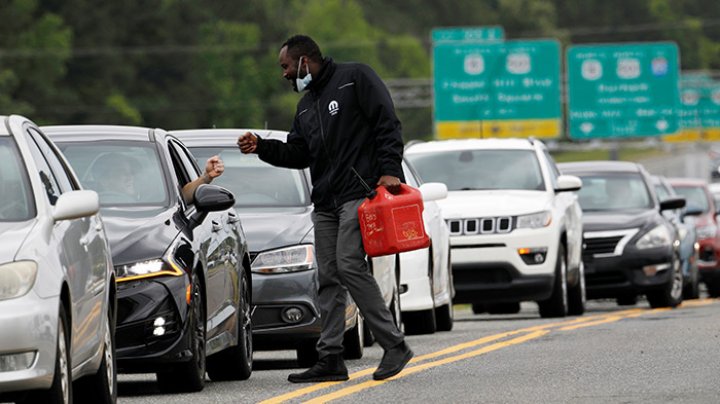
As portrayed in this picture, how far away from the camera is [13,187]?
378 inches

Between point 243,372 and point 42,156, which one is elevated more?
point 42,156

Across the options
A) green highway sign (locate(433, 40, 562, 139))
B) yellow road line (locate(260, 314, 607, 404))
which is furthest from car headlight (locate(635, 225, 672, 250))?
green highway sign (locate(433, 40, 562, 139))

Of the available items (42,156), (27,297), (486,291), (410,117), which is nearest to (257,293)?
(42,156)

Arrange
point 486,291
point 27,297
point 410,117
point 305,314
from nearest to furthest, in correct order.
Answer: point 27,297 < point 305,314 < point 486,291 < point 410,117

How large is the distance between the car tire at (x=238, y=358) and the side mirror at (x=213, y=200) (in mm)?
960

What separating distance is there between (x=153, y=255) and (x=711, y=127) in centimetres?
8170

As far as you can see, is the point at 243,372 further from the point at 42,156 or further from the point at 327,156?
the point at 42,156

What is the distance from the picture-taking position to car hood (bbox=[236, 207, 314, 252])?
13797mm

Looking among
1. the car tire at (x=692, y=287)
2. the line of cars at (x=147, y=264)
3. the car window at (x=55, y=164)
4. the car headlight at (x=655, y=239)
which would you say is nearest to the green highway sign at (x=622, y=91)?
the car tire at (x=692, y=287)

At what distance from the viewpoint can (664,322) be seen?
18.5m

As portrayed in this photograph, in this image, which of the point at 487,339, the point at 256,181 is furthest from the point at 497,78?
the point at 256,181

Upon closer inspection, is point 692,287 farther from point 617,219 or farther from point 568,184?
point 568,184

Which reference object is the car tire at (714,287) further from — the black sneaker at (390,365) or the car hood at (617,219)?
the black sneaker at (390,365)

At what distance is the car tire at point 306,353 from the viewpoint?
1426cm
